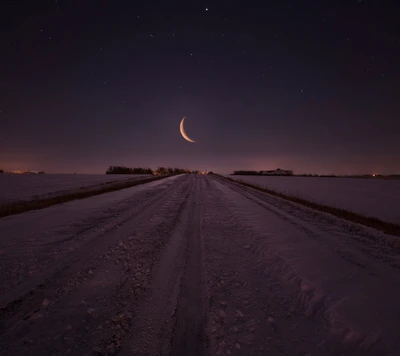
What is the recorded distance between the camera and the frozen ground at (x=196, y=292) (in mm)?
2059

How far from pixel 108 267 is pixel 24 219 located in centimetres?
552

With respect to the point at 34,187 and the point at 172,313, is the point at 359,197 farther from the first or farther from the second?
the point at 34,187

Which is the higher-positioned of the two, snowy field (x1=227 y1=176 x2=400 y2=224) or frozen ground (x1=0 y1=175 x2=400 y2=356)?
snowy field (x1=227 y1=176 x2=400 y2=224)

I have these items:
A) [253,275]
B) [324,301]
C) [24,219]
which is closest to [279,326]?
[324,301]

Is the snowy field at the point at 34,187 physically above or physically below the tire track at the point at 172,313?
above

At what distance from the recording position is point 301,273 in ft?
11.4

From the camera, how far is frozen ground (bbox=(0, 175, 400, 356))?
81.0 inches

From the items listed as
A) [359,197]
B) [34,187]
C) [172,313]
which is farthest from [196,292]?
[34,187]

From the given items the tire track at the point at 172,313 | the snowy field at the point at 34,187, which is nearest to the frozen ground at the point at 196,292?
the tire track at the point at 172,313

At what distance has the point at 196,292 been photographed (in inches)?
115

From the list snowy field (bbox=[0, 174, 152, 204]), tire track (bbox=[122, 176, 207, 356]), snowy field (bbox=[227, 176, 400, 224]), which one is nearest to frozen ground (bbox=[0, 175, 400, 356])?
tire track (bbox=[122, 176, 207, 356])

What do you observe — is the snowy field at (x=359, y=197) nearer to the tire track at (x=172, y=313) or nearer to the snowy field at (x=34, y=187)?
the tire track at (x=172, y=313)

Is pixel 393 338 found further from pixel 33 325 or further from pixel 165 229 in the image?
pixel 165 229

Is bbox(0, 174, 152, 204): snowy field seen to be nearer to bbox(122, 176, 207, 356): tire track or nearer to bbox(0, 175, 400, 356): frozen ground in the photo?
bbox(0, 175, 400, 356): frozen ground
